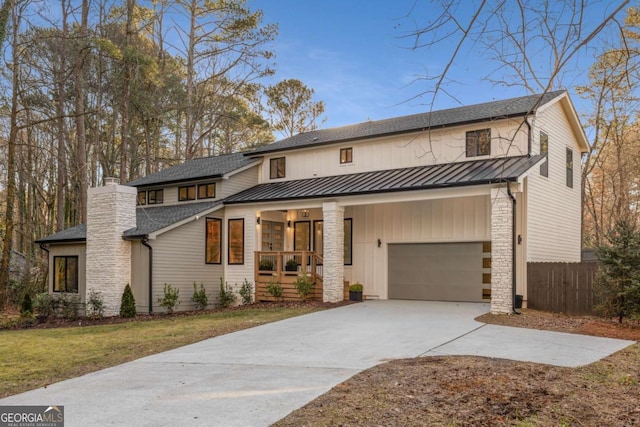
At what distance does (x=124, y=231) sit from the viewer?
52.1 ft

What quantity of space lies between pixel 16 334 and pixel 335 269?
881 cm

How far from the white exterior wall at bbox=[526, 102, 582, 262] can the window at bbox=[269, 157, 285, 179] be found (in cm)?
917

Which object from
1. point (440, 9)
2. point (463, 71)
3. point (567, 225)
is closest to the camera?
point (440, 9)

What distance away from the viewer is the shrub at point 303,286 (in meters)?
16.1

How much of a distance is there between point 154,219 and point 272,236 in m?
4.22

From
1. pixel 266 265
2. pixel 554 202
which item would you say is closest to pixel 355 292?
pixel 266 265

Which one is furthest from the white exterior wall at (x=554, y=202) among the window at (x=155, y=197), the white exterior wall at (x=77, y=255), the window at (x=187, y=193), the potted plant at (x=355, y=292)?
the white exterior wall at (x=77, y=255)

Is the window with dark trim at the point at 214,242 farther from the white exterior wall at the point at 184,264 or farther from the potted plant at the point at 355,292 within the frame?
the potted plant at the point at 355,292

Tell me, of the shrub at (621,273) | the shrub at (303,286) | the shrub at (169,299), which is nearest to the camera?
the shrub at (621,273)

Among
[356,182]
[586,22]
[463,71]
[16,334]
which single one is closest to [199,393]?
[463,71]

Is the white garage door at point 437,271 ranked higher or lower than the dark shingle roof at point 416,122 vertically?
lower

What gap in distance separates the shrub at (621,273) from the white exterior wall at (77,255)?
50.4 ft

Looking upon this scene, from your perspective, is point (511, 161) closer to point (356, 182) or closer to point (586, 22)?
point (356, 182)

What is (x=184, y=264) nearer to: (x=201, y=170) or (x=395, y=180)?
(x=201, y=170)
